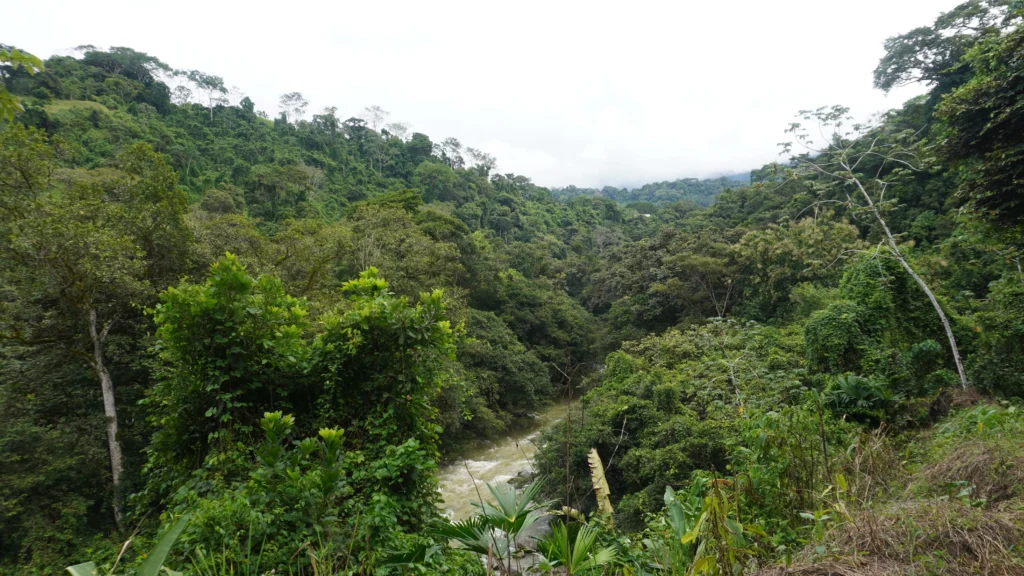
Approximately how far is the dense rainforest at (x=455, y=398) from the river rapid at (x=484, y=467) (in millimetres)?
695

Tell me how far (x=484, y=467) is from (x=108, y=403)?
9.26 metres

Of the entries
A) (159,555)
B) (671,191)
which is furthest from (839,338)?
(671,191)

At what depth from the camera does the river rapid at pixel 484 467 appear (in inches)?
438

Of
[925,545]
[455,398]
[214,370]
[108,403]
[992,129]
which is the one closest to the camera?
[925,545]

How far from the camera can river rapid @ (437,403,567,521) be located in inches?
438

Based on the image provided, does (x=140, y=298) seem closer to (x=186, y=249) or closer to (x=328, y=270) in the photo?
(x=186, y=249)

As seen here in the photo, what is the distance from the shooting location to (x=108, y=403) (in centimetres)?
710

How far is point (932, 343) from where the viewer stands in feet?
22.2

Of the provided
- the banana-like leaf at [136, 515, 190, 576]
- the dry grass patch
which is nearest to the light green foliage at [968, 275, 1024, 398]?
the dry grass patch

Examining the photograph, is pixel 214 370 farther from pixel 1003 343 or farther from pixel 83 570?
pixel 1003 343

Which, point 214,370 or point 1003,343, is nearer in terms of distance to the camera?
point 214,370

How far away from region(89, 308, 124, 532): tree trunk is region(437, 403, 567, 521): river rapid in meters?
5.76

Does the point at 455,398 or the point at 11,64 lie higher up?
the point at 11,64

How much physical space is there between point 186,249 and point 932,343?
495 inches
